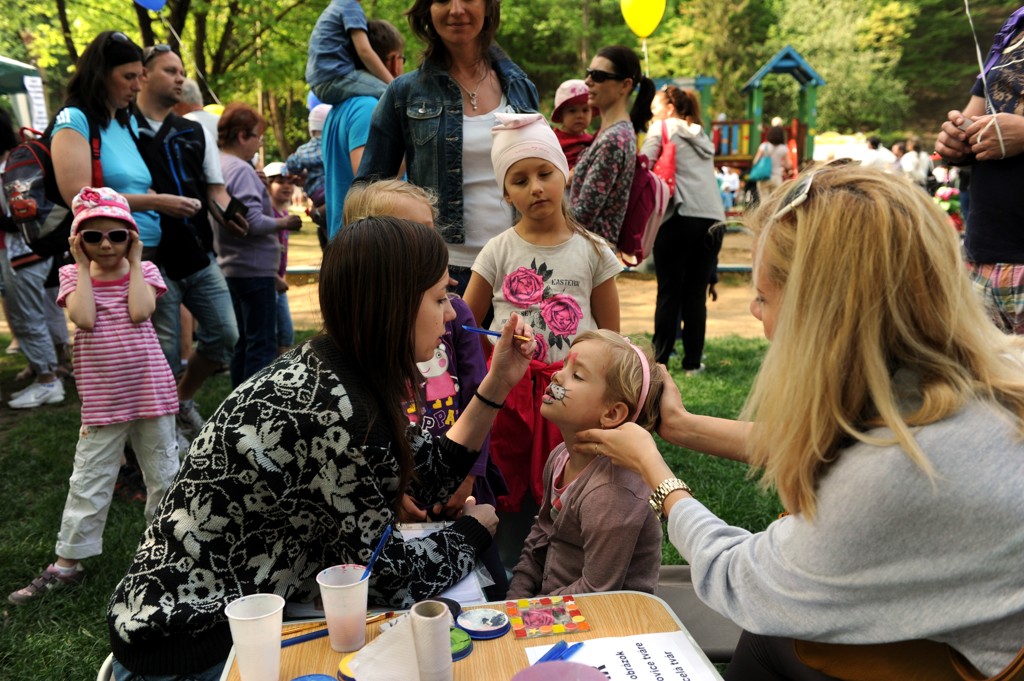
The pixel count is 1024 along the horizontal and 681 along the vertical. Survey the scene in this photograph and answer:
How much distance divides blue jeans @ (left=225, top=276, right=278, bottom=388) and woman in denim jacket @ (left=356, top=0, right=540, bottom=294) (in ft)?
5.88

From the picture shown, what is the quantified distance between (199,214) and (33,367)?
275cm

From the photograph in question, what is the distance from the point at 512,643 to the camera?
142cm

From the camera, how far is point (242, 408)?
1.58m

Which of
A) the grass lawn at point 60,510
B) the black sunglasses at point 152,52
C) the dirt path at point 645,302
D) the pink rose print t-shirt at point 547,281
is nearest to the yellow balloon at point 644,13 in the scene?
the dirt path at point 645,302

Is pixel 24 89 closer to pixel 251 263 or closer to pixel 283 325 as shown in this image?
pixel 283 325

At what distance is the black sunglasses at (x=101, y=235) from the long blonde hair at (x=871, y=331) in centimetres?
266

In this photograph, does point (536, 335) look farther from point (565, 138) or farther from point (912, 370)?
point (565, 138)

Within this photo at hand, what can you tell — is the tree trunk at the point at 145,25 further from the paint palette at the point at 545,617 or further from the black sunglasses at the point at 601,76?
the paint palette at the point at 545,617

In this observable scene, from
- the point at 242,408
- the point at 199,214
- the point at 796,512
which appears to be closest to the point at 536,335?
the point at 242,408

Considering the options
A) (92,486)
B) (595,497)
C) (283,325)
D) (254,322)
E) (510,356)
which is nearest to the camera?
(595,497)

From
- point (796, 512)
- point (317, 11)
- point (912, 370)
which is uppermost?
point (317, 11)

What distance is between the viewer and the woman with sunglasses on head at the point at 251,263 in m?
4.64

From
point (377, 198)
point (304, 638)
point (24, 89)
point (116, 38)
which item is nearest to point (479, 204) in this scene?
point (377, 198)

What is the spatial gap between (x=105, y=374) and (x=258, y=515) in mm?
1837
